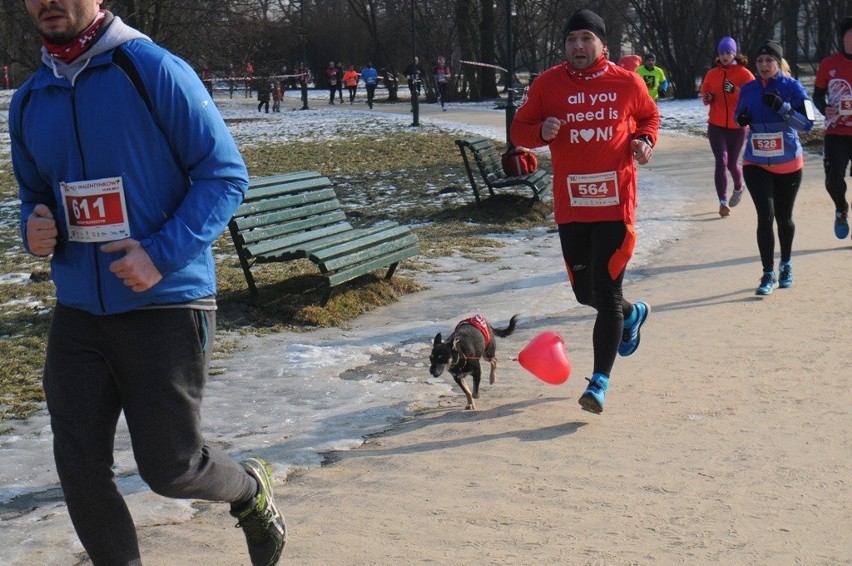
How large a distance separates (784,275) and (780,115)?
1.21m

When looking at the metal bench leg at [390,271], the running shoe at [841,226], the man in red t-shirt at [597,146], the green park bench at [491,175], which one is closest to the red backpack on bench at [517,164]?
the green park bench at [491,175]

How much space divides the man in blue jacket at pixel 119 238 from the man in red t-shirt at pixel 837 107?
7580mm

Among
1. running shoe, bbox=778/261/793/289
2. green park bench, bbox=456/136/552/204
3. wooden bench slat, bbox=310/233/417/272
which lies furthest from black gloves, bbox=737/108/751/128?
green park bench, bbox=456/136/552/204

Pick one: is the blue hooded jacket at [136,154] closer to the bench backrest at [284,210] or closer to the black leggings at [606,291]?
the black leggings at [606,291]

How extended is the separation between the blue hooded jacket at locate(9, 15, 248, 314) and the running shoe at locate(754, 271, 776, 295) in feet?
19.9

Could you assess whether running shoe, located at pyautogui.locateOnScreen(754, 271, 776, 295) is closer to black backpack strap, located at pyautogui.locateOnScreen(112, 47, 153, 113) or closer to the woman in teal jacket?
the woman in teal jacket

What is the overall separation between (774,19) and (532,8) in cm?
871

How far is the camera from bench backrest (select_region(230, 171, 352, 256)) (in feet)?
28.1

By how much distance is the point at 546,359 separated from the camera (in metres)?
6.06

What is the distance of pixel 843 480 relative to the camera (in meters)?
4.80

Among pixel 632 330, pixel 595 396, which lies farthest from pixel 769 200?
pixel 595 396

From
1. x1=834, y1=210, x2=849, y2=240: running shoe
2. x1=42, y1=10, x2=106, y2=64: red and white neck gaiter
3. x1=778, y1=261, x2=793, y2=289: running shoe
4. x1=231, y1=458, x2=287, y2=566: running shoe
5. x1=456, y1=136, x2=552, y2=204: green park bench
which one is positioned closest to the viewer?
x1=42, y1=10, x2=106, y2=64: red and white neck gaiter

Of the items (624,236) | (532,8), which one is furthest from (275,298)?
(532,8)

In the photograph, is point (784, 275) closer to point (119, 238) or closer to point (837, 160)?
point (837, 160)
